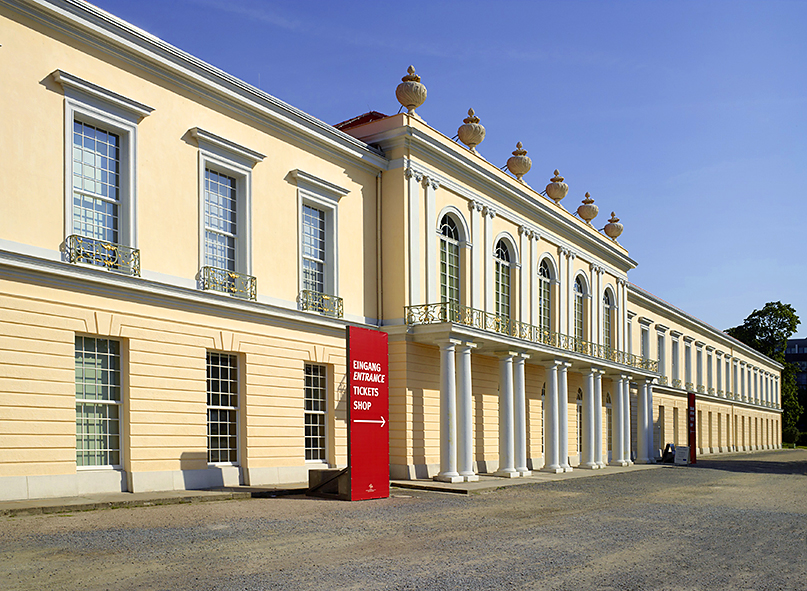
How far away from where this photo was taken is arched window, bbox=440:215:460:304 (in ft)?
83.3

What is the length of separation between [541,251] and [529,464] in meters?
8.17

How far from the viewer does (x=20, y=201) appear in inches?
554

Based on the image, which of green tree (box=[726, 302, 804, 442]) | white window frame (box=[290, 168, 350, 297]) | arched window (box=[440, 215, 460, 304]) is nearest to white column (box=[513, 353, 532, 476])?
arched window (box=[440, 215, 460, 304])

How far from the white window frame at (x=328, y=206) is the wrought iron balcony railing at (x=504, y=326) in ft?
8.24

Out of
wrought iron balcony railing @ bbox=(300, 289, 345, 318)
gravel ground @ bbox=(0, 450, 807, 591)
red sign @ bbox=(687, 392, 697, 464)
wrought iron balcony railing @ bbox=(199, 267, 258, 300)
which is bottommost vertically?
red sign @ bbox=(687, 392, 697, 464)

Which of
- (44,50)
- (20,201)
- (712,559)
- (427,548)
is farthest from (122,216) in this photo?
(712,559)

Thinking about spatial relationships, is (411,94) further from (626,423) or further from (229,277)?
(626,423)

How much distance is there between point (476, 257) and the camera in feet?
Result: 87.3

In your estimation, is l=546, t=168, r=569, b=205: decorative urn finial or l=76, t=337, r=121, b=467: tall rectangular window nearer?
l=76, t=337, r=121, b=467: tall rectangular window

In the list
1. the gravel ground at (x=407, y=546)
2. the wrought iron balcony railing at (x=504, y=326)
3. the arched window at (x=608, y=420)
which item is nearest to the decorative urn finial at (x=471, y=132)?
the wrought iron balcony railing at (x=504, y=326)

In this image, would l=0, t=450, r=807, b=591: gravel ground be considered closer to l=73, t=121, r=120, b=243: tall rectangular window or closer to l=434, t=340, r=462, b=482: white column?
l=434, t=340, r=462, b=482: white column

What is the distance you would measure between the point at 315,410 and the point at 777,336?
77.2 metres

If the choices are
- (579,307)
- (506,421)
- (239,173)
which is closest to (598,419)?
(579,307)

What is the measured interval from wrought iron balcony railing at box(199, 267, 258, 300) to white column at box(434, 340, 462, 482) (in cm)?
600
